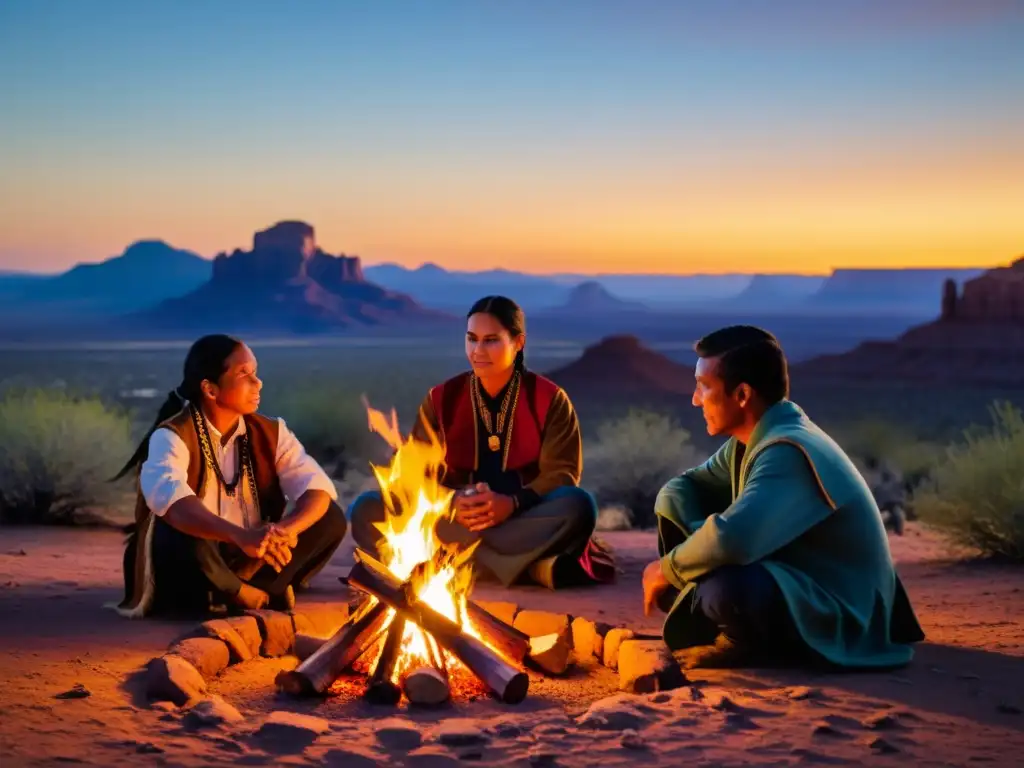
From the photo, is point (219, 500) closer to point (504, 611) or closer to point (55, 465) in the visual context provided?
point (504, 611)

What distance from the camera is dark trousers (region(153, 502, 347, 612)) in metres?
6.45

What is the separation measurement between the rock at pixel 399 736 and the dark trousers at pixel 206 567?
2173 mm

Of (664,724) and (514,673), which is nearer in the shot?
(664,724)

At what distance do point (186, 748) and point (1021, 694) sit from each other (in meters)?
3.36

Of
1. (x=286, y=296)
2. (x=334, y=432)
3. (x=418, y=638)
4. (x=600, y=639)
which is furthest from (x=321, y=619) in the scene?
(x=286, y=296)

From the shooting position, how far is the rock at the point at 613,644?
5727mm

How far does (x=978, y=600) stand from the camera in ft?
24.5

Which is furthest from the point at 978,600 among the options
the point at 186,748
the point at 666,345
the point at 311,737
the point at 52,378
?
the point at 666,345

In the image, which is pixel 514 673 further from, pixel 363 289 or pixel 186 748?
pixel 363 289

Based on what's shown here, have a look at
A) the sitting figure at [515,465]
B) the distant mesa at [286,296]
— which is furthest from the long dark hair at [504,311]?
the distant mesa at [286,296]

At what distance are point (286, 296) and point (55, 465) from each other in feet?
326

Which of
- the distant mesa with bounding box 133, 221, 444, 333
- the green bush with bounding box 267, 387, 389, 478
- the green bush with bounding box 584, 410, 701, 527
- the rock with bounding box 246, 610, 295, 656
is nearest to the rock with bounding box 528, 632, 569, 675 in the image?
the rock with bounding box 246, 610, 295, 656

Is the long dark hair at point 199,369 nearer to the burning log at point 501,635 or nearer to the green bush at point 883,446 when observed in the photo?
the burning log at point 501,635

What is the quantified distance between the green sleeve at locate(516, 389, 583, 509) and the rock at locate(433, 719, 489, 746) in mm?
3252
